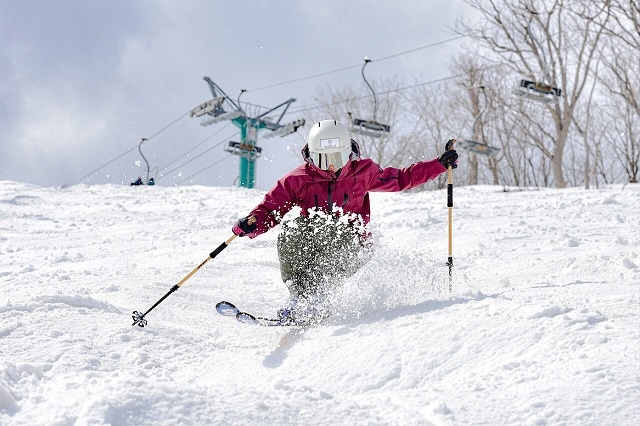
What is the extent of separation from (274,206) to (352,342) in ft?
4.70

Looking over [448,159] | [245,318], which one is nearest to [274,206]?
[245,318]

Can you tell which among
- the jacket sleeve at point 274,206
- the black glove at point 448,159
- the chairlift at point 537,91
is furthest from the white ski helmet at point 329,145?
the chairlift at point 537,91

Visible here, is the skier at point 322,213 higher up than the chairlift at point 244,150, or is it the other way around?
the chairlift at point 244,150

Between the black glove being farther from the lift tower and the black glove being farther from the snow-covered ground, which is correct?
the lift tower

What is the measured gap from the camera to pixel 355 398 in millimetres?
2232

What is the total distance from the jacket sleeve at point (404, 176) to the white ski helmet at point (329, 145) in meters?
0.34

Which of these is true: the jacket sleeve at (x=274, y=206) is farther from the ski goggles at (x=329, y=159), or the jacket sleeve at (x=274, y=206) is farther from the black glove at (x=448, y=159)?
the black glove at (x=448, y=159)

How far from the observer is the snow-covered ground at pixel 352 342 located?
2029 mm

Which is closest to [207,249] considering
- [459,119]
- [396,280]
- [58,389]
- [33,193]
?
[396,280]

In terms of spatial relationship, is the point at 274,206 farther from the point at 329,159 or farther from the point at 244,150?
the point at 244,150

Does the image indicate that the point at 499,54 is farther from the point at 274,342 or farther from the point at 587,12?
the point at 274,342

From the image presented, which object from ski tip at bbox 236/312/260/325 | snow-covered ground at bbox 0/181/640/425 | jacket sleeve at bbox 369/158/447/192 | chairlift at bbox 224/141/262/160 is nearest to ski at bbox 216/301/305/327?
ski tip at bbox 236/312/260/325

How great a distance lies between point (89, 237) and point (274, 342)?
22.4 feet

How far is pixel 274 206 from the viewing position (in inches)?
164
